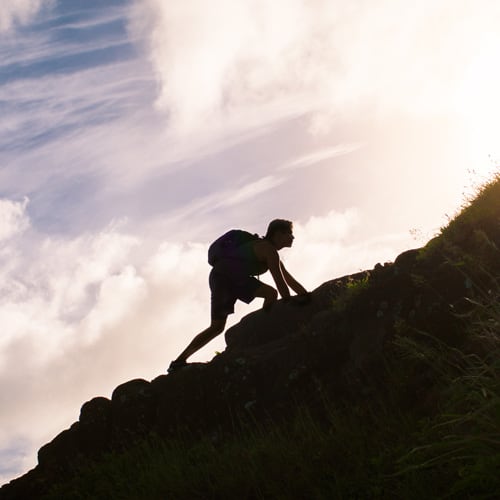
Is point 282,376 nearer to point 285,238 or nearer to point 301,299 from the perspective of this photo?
point 301,299

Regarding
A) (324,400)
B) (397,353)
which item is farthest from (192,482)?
(397,353)

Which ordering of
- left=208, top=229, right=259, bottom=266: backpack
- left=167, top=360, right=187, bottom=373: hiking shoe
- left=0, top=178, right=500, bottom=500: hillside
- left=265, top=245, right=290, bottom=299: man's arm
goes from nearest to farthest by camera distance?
left=0, top=178, right=500, bottom=500: hillside, left=265, top=245, right=290, bottom=299: man's arm, left=208, top=229, right=259, bottom=266: backpack, left=167, top=360, right=187, bottom=373: hiking shoe

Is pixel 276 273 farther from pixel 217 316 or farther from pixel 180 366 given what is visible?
pixel 180 366

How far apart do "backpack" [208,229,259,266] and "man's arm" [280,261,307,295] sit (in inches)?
24.0

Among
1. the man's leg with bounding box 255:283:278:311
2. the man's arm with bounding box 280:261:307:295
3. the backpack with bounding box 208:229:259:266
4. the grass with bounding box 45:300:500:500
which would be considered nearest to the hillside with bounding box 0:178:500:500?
the grass with bounding box 45:300:500:500

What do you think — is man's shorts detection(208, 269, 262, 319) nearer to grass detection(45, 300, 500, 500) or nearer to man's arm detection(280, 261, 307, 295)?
man's arm detection(280, 261, 307, 295)

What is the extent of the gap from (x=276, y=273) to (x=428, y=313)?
2.48 meters

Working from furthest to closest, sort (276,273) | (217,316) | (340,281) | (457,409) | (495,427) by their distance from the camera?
(340,281) → (217,316) → (276,273) → (457,409) → (495,427)

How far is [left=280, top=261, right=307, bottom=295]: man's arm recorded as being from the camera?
9.16m

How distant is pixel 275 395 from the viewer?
25.8 ft

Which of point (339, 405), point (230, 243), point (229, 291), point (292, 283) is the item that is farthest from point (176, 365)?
point (339, 405)

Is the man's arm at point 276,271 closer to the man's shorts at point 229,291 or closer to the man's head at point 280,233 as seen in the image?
the man's head at point 280,233

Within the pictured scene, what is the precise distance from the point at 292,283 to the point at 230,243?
1049mm

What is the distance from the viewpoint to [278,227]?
8.88m
